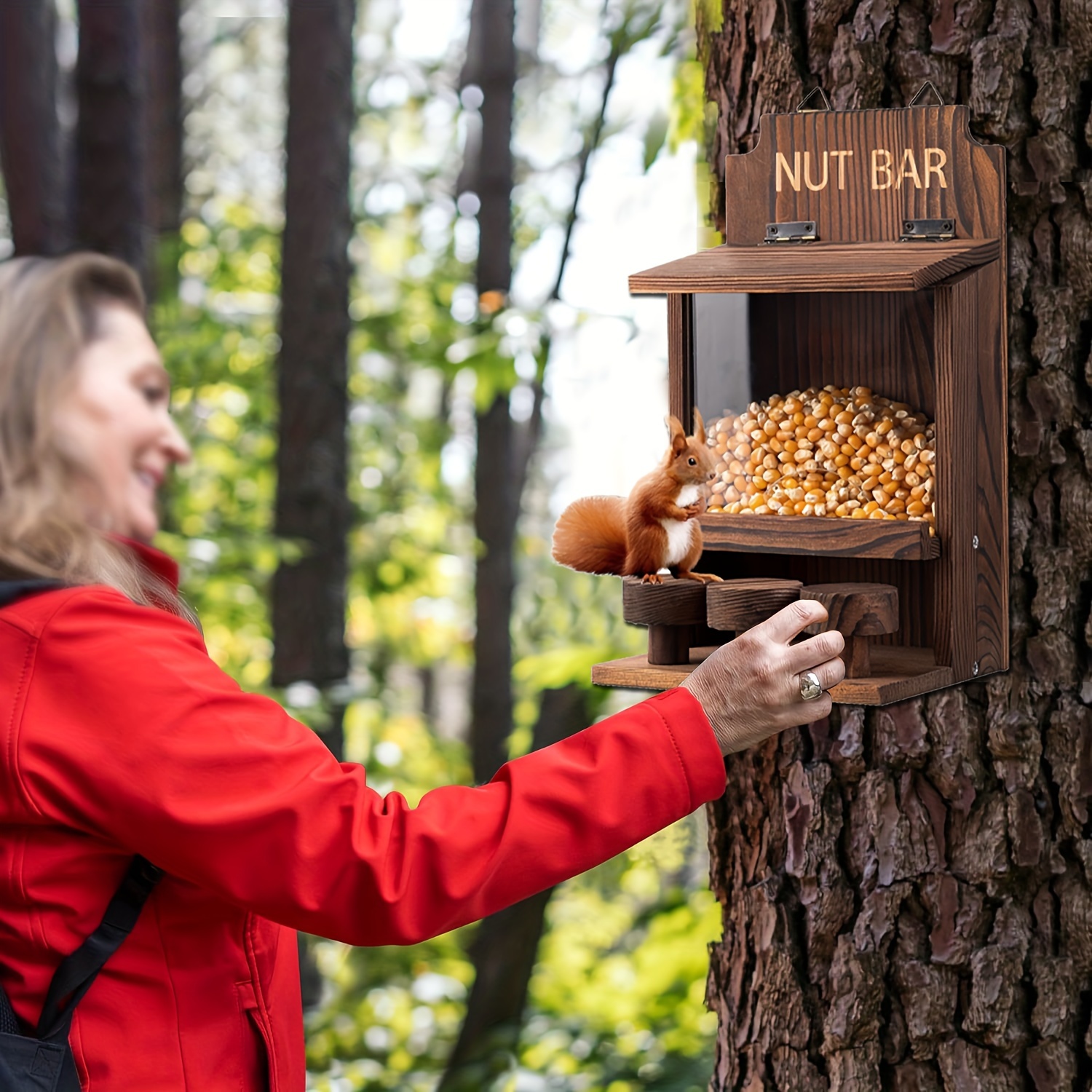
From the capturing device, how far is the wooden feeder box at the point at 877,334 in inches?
59.7

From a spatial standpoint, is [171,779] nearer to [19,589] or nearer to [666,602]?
[19,589]

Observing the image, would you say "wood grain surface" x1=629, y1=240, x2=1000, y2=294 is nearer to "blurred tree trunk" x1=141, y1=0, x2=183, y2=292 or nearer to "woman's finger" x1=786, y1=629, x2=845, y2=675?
"woman's finger" x1=786, y1=629, x2=845, y2=675

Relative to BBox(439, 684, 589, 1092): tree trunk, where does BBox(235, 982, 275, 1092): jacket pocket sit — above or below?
above

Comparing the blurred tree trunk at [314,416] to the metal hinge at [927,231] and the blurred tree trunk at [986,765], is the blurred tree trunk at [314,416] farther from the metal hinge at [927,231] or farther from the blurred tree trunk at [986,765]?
the metal hinge at [927,231]

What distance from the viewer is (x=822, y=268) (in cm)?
149

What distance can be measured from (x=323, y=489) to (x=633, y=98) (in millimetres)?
1937

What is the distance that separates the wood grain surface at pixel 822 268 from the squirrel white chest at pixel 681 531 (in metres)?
0.26

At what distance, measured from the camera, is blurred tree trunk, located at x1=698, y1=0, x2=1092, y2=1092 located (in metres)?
1.74

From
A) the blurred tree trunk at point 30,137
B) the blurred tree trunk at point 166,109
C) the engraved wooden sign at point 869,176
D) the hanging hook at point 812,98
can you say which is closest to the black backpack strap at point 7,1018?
the engraved wooden sign at point 869,176

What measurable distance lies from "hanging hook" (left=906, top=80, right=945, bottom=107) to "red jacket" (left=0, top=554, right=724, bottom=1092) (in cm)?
98

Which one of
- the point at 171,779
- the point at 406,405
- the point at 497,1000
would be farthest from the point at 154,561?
the point at 406,405

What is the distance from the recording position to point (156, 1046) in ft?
3.96

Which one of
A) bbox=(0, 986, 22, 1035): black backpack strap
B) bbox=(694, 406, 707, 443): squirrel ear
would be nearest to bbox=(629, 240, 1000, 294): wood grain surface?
bbox=(694, 406, 707, 443): squirrel ear

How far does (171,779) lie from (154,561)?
332 mm
